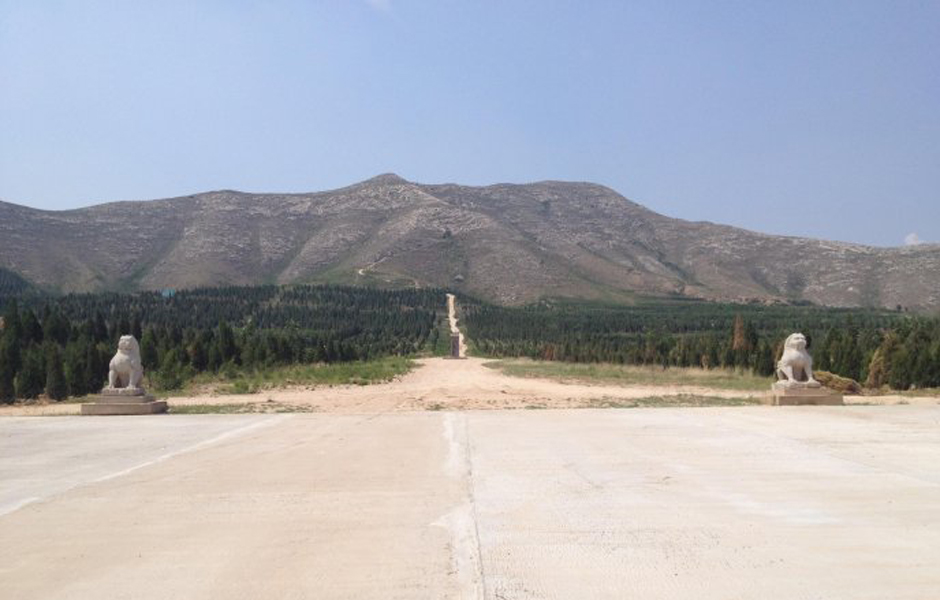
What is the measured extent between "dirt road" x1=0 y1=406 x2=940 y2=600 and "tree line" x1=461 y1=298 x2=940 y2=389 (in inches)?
623

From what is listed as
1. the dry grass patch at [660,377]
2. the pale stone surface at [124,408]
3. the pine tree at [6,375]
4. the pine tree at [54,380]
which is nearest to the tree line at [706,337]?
Answer: the dry grass patch at [660,377]

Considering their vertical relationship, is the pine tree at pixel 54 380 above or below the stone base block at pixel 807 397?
below

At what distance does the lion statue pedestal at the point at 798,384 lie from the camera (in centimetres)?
1712

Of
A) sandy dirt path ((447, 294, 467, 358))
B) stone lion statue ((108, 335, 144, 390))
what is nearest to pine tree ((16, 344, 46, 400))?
stone lion statue ((108, 335, 144, 390))

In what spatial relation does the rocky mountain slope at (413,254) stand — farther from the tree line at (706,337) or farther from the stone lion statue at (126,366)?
the stone lion statue at (126,366)

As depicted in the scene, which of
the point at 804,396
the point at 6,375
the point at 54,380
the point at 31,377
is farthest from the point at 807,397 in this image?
the point at 6,375

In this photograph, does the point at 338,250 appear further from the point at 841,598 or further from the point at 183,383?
the point at 841,598

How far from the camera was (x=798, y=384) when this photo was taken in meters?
17.3

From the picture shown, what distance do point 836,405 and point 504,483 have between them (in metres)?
11.7

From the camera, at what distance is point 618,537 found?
6.05m

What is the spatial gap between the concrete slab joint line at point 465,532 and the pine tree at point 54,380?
73.8 feet

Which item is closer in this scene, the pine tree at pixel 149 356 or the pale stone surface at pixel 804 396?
the pale stone surface at pixel 804 396

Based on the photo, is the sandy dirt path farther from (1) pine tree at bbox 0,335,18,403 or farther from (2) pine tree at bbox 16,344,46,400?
(1) pine tree at bbox 0,335,18,403

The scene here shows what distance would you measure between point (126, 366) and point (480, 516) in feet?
43.3
